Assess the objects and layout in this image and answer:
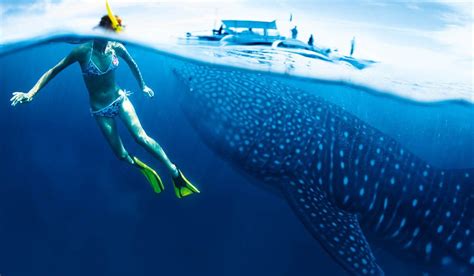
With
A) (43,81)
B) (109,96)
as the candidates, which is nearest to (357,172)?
(109,96)

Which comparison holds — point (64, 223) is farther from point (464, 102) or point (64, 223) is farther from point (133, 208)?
point (464, 102)

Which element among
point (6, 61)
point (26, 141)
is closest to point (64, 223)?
point (26, 141)

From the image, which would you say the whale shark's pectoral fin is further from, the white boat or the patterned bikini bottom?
the patterned bikini bottom

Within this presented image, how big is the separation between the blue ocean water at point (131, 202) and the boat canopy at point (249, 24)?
1704mm

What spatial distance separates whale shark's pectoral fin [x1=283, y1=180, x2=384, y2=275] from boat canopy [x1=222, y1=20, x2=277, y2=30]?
2.37 m

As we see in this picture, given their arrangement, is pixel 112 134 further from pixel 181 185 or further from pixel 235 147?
pixel 235 147

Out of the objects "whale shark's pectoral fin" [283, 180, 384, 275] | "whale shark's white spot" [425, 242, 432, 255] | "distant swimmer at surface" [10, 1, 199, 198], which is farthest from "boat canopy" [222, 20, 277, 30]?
"whale shark's white spot" [425, 242, 432, 255]

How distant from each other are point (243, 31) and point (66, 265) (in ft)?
15.6

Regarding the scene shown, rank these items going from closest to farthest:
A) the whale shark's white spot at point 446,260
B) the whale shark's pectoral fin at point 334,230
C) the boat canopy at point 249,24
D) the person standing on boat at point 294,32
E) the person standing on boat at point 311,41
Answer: the whale shark's pectoral fin at point 334,230 < the boat canopy at point 249,24 < the person standing on boat at point 294,32 < the person standing on boat at point 311,41 < the whale shark's white spot at point 446,260

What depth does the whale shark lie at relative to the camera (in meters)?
5.67

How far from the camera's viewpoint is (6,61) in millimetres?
7500

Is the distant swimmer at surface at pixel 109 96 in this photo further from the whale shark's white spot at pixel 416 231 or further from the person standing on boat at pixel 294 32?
the whale shark's white spot at pixel 416 231

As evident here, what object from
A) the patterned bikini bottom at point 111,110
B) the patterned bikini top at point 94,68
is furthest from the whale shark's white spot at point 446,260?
the patterned bikini top at point 94,68

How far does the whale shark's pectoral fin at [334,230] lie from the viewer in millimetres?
4457
